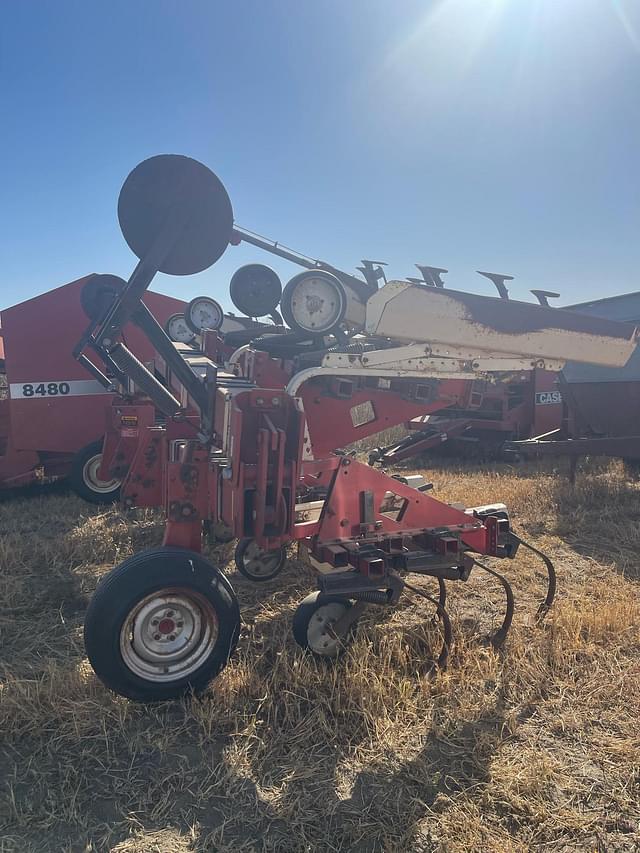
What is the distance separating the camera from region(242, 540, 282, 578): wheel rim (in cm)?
464

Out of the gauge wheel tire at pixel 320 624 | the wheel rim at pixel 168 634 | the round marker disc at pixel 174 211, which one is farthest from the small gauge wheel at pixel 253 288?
the wheel rim at pixel 168 634

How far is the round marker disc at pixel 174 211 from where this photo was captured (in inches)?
126

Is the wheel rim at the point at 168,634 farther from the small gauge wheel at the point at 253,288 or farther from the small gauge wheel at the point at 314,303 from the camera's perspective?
the small gauge wheel at the point at 253,288

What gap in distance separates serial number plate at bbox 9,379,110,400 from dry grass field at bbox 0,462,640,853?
4.05 m

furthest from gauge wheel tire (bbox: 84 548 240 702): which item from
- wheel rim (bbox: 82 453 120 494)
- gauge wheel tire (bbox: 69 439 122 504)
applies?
wheel rim (bbox: 82 453 120 494)

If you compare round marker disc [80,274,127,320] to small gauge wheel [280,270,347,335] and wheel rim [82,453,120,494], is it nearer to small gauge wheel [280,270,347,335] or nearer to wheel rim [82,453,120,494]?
wheel rim [82,453,120,494]

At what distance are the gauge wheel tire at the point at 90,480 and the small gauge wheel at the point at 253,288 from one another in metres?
2.96

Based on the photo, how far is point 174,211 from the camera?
3.23 m

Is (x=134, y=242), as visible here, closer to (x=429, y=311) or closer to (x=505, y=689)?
(x=429, y=311)

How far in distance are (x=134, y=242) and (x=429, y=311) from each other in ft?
5.91

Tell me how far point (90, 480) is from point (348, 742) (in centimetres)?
564

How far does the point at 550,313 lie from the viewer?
3650mm

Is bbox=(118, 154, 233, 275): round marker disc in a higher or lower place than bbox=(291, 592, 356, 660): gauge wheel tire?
higher

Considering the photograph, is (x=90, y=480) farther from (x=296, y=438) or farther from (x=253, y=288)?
(x=296, y=438)
